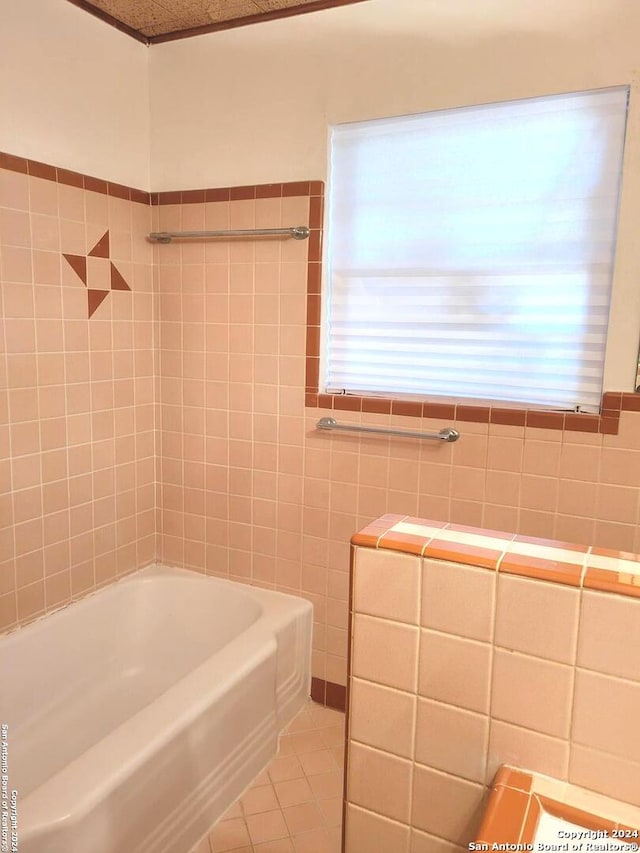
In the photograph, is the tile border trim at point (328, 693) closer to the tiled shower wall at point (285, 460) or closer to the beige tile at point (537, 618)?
the tiled shower wall at point (285, 460)

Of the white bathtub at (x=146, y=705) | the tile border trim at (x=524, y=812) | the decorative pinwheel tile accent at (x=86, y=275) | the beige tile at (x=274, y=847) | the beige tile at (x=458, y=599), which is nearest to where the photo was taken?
the tile border trim at (x=524, y=812)

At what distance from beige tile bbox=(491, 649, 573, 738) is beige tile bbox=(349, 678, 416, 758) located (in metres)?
0.13

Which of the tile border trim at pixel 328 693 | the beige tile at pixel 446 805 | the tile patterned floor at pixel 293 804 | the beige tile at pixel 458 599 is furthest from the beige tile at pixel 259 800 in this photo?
the beige tile at pixel 458 599

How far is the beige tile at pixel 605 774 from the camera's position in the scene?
2.56 ft

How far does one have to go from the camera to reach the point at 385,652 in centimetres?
92

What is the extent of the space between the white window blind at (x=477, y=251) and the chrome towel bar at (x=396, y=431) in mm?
124

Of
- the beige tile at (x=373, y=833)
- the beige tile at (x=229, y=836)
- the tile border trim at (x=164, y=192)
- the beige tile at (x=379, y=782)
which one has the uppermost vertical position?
the tile border trim at (x=164, y=192)

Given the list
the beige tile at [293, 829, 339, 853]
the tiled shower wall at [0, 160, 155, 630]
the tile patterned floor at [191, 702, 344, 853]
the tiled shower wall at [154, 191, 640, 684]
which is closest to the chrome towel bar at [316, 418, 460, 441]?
the tiled shower wall at [154, 191, 640, 684]

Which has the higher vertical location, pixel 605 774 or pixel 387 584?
pixel 387 584

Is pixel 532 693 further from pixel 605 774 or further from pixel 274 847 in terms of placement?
pixel 274 847

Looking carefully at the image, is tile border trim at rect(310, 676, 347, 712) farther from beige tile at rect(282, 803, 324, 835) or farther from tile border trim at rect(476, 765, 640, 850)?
tile border trim at rect(476, 765, 640, 850)

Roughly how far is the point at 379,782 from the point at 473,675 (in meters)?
0.25

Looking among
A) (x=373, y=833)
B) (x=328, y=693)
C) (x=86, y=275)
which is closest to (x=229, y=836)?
(x=328, y=693)

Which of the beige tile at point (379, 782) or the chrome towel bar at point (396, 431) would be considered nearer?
the beige tile at point (379, 782)
